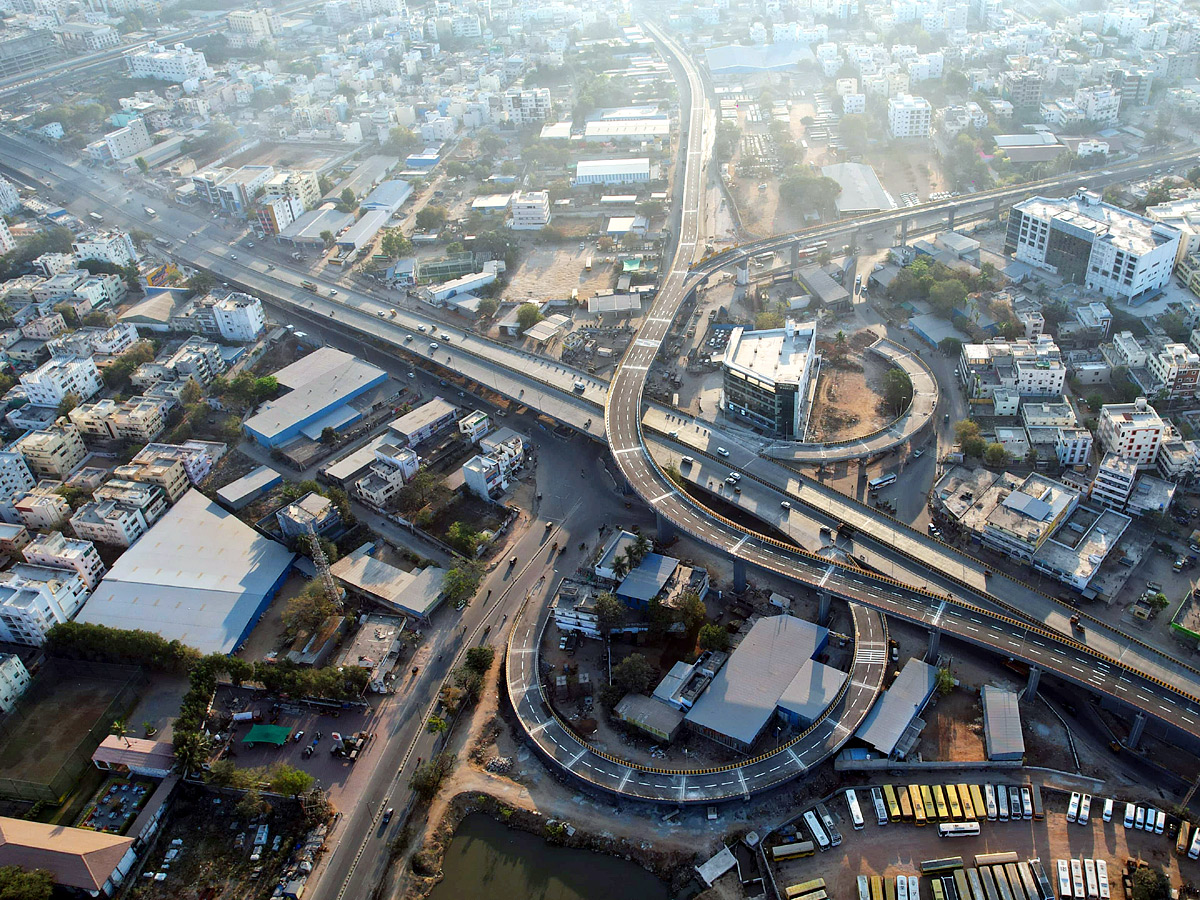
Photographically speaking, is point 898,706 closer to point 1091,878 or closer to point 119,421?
point 1091,878

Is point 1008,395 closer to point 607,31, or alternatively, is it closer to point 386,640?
point 386,640

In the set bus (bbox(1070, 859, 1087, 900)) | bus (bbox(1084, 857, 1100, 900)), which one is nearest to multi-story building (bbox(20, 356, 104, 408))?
bus (bbox(1070, 859, 1087, 900))

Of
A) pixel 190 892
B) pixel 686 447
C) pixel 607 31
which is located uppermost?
pixel 607 31

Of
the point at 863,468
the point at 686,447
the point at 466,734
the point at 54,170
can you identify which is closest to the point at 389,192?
the point at 54,170

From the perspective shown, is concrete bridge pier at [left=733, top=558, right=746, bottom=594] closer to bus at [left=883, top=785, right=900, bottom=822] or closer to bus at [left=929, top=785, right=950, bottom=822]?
bus at [left=883, top=785, right=900, bottom=822]

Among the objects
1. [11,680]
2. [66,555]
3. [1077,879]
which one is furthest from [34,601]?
[1077,879]

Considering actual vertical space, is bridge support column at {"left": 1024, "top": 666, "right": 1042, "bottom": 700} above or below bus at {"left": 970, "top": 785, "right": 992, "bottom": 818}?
above
